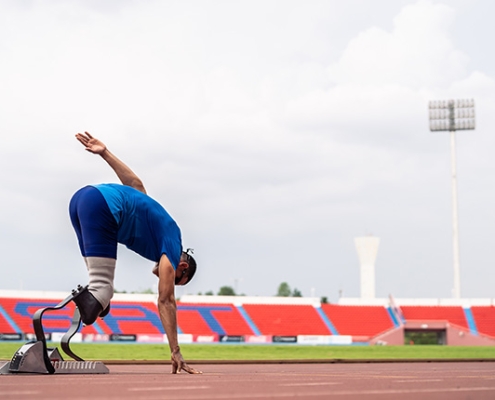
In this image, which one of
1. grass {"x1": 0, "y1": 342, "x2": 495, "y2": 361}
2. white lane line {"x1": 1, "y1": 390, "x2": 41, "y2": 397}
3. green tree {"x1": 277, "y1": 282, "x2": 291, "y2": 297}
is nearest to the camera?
white lane line {"x1": 1, "y1": 390, "x2": 41, "y2": 397}

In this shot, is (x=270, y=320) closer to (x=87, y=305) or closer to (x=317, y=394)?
(x=87, y=305)

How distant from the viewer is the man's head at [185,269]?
8.30 m

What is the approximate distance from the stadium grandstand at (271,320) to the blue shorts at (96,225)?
148ft

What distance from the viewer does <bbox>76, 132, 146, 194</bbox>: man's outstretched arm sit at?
8.34 meters

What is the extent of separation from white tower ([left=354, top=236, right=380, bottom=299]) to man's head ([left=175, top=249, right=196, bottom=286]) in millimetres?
75050

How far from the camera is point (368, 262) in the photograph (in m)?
82.7

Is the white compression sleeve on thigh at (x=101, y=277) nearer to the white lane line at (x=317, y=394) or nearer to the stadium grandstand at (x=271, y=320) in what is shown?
the white lane line at (x=317, y=394)

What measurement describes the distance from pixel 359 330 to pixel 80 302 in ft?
192

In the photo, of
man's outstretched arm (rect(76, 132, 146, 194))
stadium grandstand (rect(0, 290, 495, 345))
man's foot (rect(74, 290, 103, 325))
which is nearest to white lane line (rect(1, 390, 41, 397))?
man's foot (rect(74, 290, 103, 325))

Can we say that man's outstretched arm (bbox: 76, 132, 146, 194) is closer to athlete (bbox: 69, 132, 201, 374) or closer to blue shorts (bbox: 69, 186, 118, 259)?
athlete (bbox: 69, 132, 201, 374)

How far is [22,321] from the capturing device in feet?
182

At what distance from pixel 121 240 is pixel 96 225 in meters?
0.38

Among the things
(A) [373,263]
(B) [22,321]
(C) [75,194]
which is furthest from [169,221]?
(A) [373,263]

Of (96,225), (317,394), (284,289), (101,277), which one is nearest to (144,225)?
(96,225)
